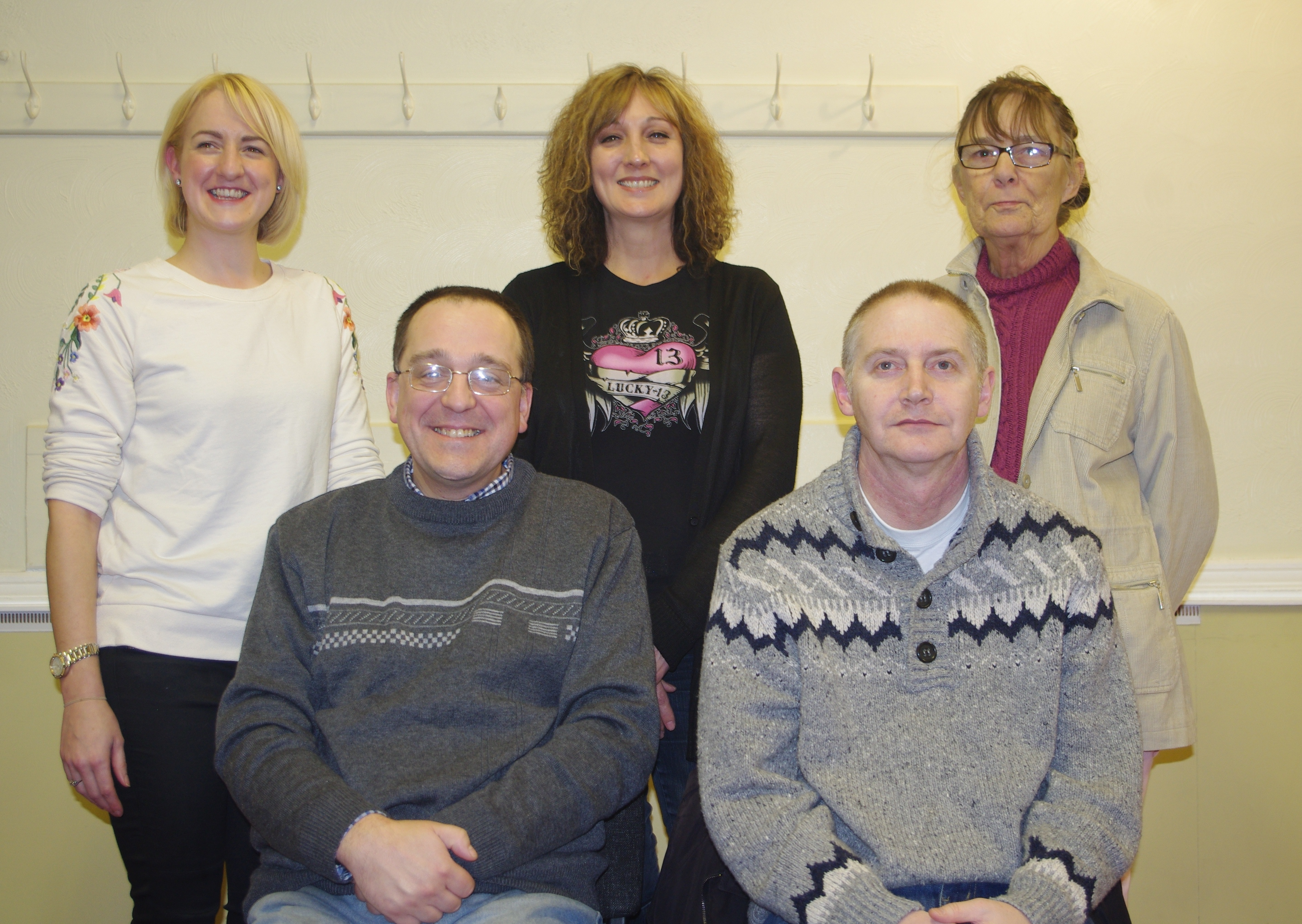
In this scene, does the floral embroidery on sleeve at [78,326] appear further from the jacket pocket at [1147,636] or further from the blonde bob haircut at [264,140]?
the jacket pocket at [1147,636]

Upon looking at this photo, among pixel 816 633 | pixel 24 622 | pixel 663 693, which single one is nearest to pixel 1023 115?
pixel 816 633

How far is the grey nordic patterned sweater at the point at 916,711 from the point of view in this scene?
1.38m

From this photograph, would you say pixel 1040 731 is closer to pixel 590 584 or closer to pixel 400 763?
pixel 590 584

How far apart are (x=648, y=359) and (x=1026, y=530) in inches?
31.4

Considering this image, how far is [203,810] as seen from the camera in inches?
66.8

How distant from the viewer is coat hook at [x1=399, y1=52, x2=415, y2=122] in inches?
102

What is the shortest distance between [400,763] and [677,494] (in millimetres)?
736

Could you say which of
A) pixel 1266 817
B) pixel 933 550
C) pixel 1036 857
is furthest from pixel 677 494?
pixel 1266 817

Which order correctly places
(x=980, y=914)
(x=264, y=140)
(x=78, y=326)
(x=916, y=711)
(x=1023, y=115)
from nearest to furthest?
(x=980, y=914) → (x=916, y=711) → (x=78, y=326) → (x=264, y=140) → (x=1023, y=115)

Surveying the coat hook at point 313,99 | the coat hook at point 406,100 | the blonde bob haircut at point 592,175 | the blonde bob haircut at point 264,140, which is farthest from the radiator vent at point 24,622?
the blonde bob haircut at point 592,175

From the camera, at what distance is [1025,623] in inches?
58.7

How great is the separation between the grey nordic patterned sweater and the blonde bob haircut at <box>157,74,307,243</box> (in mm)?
1185

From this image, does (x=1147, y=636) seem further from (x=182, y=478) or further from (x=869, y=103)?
(x=182, y=478)

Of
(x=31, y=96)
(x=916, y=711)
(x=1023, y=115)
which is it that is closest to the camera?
(x=916, y=711)
